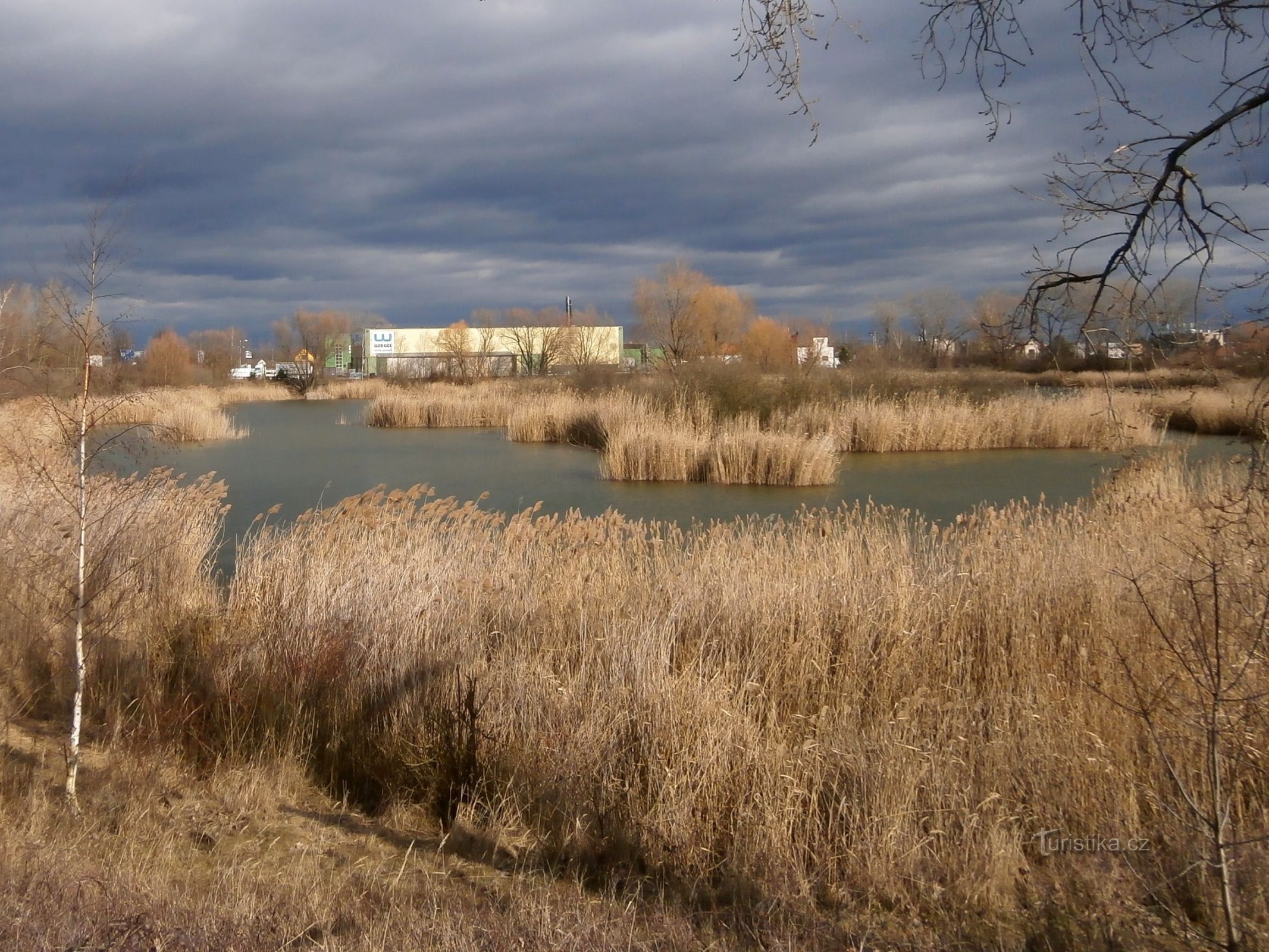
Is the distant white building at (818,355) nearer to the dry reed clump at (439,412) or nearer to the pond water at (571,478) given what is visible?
the pond water at (571,478)

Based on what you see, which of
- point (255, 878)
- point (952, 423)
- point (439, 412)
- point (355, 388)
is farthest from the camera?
point (355, 388)

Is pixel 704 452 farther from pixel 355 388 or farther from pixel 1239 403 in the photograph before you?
pixel 355 388

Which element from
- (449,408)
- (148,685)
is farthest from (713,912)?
(449,408)

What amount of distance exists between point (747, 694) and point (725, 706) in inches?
23.1

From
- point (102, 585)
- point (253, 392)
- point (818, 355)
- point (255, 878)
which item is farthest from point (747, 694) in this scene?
point (253, 392)

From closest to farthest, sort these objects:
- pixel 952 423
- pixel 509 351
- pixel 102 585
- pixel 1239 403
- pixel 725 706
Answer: pixel 1239 403 → pixel 725 706 → pixel 102 585 → pixel 952 423 → pixel 509 351

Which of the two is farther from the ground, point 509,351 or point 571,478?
point 509,351

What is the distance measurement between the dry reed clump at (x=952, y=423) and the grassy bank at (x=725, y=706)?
13707 millimetres

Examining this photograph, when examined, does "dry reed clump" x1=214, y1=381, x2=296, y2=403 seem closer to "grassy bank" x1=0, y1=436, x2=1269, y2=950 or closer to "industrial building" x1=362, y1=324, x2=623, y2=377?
"industrial building" x1=362, y1=324, x2=623, y2=377

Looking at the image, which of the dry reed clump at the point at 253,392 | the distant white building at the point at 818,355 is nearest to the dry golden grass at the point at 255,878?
the distant white building at the point at 818,355

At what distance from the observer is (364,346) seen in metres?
74.6

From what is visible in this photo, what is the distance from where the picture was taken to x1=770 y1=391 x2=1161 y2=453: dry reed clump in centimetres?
2180

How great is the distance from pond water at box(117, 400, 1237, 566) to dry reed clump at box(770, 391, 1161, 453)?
1.40 feet

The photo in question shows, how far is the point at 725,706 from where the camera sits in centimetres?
486
